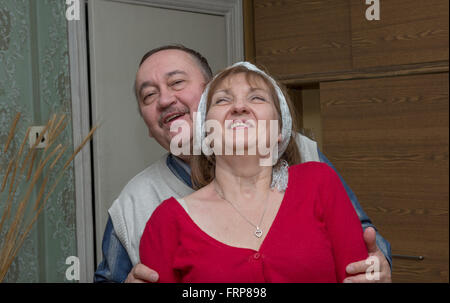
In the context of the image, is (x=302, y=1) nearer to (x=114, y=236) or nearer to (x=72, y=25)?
(x=72, y=25)

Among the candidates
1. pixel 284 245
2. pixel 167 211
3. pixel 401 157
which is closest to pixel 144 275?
pixel 167 211

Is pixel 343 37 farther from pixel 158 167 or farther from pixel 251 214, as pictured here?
pixel 251 214

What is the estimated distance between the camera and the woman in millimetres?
898

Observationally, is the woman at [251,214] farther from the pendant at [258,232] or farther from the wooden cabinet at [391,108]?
the wooden cabinet at [391,108]

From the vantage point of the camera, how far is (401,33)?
2203 millimetres

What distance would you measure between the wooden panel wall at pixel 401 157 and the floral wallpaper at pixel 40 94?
44.1 inches

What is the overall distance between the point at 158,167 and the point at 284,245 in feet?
1.84

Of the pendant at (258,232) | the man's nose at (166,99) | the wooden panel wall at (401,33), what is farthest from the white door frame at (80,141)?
the pendant at (258,232)

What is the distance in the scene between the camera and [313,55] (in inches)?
98.6

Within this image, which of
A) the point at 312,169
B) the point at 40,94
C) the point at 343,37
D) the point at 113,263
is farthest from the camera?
the point at 343,37

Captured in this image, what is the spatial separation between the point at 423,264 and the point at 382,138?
52cm

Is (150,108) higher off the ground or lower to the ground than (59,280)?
higher

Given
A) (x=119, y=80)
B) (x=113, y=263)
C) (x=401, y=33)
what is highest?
(x=401, y=33)
